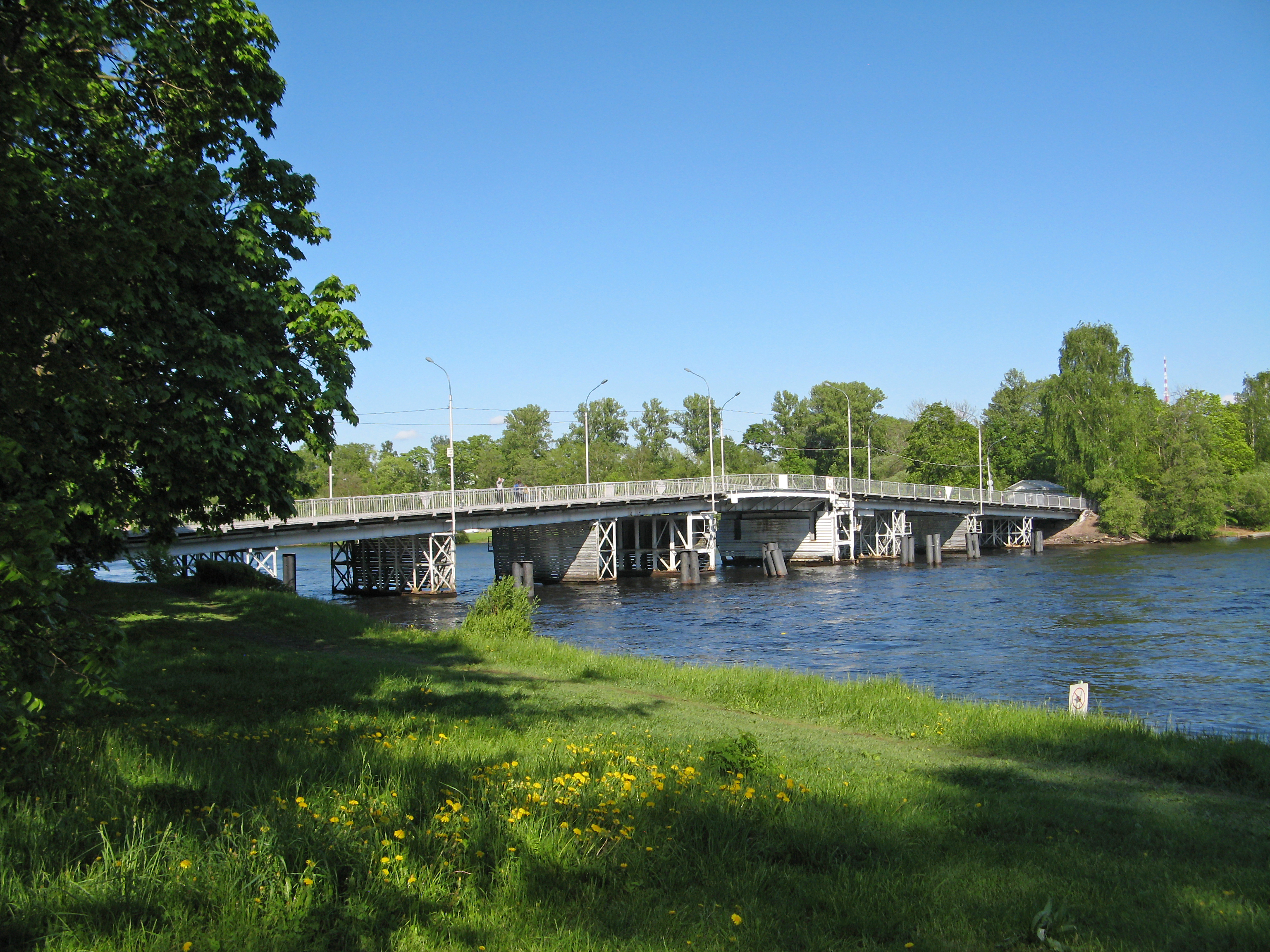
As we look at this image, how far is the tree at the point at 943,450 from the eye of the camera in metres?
108

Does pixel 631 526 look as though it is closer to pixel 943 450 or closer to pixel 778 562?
pixel 778 562

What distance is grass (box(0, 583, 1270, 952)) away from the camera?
5152 millimetres

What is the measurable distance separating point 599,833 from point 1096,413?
3625 inches

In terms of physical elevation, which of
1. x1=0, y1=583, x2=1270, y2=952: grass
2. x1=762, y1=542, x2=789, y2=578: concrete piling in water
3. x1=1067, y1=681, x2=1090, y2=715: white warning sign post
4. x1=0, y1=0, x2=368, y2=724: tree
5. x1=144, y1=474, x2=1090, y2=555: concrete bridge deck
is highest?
x1=0, y1=0, x2=368, y2=724: tree

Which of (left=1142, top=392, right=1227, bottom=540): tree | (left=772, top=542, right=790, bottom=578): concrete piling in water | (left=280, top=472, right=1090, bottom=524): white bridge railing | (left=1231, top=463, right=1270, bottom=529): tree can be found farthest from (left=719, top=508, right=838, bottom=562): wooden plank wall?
(left=1231, top=463, right=1270, bottom=529): tree

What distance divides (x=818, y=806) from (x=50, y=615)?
226 inches

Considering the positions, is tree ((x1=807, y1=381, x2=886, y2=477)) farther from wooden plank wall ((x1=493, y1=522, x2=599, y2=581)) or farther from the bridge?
wooden plank wall ((x1=493, y1=522, x2=599, y2=581))

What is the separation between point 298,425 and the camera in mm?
16500

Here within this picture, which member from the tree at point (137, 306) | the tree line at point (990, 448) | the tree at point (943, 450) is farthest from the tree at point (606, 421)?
the tree at point (137, 306)

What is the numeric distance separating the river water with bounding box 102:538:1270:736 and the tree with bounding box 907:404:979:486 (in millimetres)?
43712

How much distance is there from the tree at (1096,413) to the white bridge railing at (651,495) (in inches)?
150

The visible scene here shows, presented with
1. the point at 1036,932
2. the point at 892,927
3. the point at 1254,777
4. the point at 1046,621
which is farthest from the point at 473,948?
the point at 1046,621

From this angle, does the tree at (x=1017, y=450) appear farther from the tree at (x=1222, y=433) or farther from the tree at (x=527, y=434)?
the tree at (x=527, y=434)

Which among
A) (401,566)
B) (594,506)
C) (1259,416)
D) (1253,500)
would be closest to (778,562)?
(594,506)
